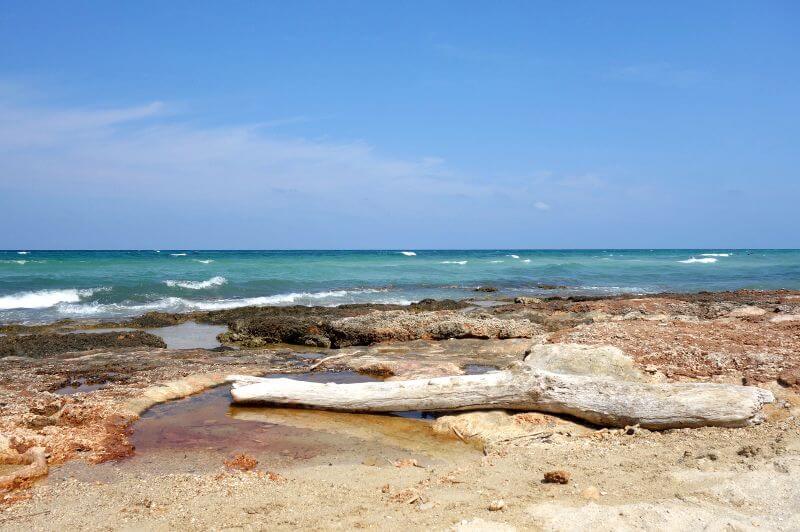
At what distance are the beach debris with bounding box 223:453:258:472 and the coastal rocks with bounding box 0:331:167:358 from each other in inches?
309

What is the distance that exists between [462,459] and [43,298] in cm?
2393

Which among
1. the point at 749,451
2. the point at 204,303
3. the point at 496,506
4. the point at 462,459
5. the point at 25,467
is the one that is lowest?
the point at 204,303

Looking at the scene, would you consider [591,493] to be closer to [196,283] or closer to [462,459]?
[462,459]

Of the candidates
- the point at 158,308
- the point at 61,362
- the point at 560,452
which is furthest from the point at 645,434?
the point at 158,308

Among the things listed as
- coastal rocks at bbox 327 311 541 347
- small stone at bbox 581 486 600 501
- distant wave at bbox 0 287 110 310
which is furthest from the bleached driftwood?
distant wave at bbox 0 287 110 310

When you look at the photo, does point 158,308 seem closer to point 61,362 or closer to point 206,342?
point 206,342

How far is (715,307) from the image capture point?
50.6 feet

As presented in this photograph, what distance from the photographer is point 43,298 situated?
77.7 feet

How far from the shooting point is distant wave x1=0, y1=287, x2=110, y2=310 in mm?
22502

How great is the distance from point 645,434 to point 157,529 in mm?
4827

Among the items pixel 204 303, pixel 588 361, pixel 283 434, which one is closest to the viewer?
pixel 283 434

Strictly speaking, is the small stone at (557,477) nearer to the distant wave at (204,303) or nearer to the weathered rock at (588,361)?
the weathered rock at (588,361)

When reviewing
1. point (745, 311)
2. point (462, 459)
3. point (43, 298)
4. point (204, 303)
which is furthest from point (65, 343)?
point (745, 311)

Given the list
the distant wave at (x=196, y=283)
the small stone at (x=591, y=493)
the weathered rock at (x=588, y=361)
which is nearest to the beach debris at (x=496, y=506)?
the small stone at (x=591, y=493)
